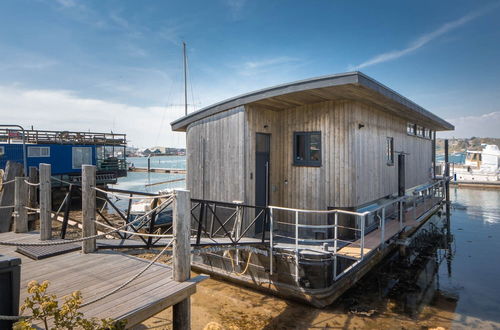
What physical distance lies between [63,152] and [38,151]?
1.93 m

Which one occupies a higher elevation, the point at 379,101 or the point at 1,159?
the point at 379,101

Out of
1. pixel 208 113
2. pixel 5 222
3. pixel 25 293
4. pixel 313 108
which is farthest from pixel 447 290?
pixel 5 222

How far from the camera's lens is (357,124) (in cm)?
1007

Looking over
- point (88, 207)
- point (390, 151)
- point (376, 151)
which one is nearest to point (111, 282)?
point (88, 207)

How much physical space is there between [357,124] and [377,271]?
6316 mm

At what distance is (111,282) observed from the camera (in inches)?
185

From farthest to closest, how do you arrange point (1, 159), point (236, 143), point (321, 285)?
point (1, 159) < point (236, 143) < point (321, 285)

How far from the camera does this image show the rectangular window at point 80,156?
2831 centimetres

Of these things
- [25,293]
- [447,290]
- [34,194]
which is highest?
[34,194]

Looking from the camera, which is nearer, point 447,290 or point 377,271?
point 447,290

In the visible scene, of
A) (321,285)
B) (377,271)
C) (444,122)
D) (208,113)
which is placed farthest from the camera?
(444,122)

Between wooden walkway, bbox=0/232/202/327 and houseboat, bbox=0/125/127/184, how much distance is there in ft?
79.1

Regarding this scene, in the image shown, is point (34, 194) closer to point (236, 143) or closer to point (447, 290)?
point (236, 143)

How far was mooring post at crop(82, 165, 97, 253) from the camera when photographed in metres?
5.98
